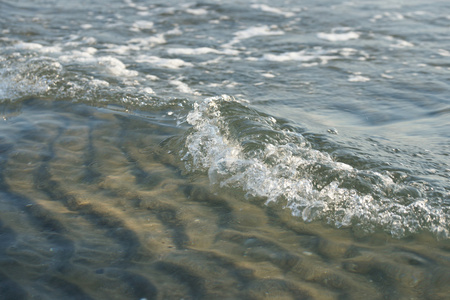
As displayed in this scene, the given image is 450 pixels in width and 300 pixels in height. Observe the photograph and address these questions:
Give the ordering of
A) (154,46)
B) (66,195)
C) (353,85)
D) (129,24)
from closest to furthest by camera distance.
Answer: (66,195), (353,85), (154,46), (129,24)

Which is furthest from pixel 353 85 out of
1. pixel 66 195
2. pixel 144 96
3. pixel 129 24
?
pixel 129 24

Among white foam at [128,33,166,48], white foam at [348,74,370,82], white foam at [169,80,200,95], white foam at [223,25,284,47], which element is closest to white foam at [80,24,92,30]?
white foam at [128,33,166,48]

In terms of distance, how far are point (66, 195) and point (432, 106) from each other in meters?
3.78

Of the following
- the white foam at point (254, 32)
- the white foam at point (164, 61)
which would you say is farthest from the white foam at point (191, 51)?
the white foam at point (254, 32)

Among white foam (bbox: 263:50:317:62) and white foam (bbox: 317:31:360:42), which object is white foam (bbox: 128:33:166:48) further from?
white foam (bbox: 317:31:360:42)

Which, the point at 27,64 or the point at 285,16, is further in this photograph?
the point at 285,16

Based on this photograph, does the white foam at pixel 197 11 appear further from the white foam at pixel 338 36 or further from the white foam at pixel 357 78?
the white foam at pixel 357 78

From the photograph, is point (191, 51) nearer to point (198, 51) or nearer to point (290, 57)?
point (198, 51)

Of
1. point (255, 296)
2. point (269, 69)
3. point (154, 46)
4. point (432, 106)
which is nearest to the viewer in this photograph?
point (255, 296)

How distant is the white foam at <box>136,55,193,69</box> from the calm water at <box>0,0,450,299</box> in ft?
0.18

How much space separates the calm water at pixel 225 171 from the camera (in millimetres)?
2393

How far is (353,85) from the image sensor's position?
559 centimetres

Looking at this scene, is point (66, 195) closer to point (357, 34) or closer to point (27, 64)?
point (27, 64)

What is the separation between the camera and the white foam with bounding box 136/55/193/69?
20.9ft
